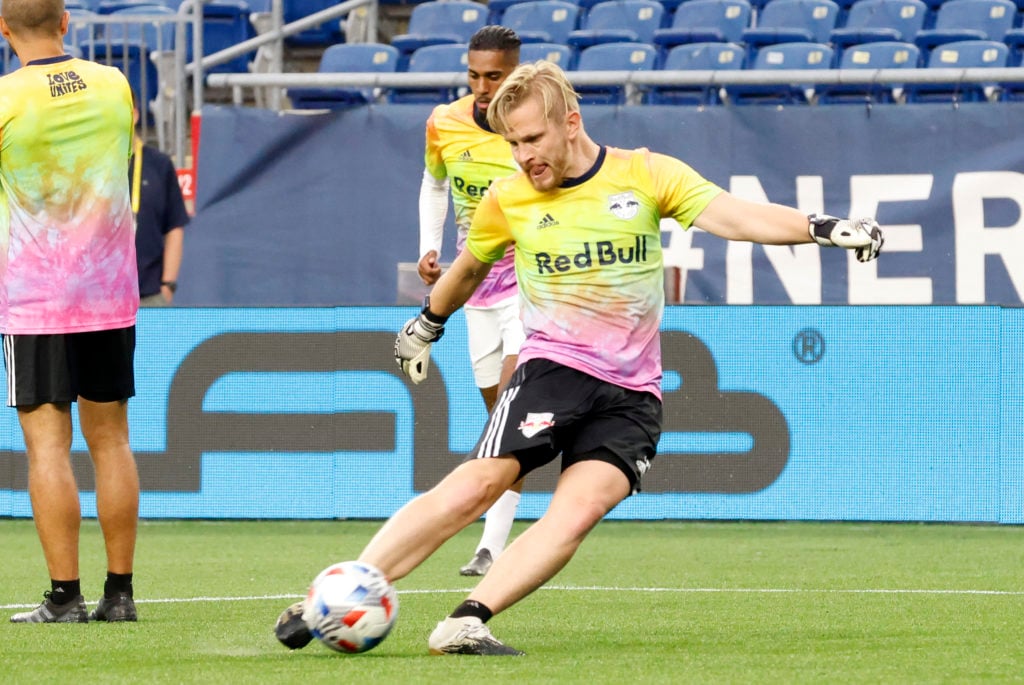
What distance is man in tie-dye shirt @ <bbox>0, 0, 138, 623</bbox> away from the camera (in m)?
6.14

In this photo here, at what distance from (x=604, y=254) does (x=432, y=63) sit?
967 centimetres

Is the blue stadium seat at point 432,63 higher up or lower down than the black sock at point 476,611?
higher up

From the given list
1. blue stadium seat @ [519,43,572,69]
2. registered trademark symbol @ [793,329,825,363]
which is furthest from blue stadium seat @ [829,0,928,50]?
registered trademark symbol @ [793,329,825,363]

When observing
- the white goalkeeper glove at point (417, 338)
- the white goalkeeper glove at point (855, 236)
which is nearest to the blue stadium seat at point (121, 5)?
the white goalkeeper glove at point (417, 338)

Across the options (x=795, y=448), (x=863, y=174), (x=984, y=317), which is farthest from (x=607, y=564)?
(x=863, y=174)

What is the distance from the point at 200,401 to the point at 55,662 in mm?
5656

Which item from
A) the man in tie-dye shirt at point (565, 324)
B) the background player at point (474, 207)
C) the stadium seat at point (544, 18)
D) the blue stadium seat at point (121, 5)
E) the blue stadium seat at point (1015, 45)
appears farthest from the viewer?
the blue stadium seat at point (121, 5)

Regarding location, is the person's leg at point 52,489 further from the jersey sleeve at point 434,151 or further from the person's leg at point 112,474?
the jersey sleeve at point 434,151

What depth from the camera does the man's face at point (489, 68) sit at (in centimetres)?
774

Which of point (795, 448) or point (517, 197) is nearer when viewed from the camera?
point (517, 197)

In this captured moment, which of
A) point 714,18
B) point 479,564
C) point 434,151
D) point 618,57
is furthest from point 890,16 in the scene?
point 479,564

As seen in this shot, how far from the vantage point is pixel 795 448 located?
10461 mm

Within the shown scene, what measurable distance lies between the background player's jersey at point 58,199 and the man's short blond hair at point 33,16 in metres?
0.11

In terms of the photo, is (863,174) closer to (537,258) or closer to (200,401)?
(200,401)
